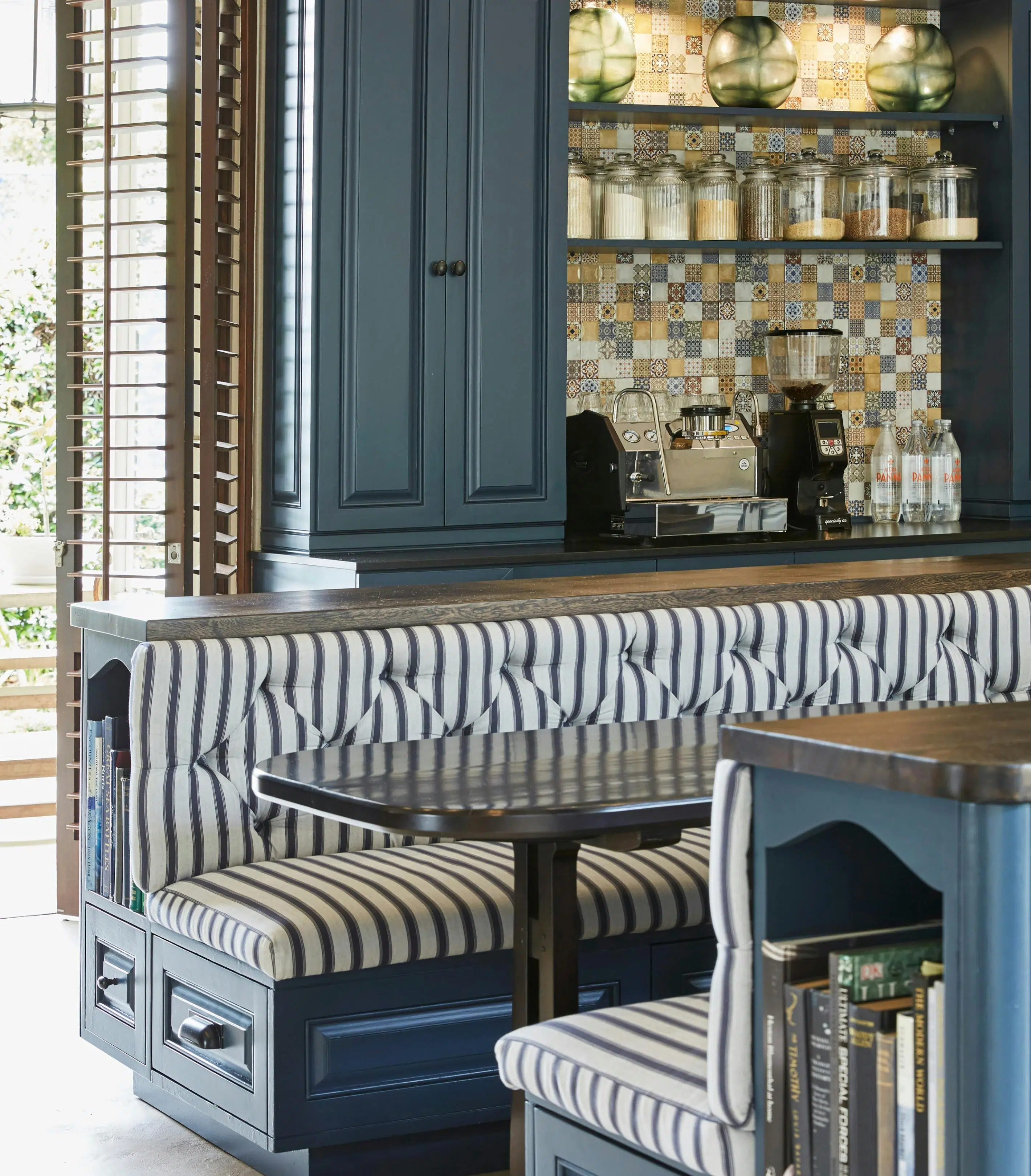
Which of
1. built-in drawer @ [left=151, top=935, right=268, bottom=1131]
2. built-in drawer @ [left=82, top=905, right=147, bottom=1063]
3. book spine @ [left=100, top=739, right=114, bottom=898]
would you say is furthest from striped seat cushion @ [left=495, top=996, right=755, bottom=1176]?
book spine @ [left=100, top=739, right=114, bottom=898]

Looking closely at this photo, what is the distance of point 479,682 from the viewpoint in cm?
279

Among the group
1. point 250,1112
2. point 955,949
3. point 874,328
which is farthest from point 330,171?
point 955,949

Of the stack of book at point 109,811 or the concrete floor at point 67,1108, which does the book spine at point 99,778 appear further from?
the concrete floor at point 67,1108

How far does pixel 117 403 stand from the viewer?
4.77 m

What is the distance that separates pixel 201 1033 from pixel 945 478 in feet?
10.6

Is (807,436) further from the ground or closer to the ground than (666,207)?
closer to the ground

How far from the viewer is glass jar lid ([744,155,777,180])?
475 cm

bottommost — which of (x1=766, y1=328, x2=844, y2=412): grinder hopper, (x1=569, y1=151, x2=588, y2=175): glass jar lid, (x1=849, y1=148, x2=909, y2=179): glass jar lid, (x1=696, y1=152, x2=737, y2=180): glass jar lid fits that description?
(x1=766, y1=328, x2=844, y2=412): grinder hopper

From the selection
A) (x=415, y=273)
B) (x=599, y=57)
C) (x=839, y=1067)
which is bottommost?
(x=839, y=1067)

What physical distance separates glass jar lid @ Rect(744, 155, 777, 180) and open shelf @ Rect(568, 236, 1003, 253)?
0.67 feet

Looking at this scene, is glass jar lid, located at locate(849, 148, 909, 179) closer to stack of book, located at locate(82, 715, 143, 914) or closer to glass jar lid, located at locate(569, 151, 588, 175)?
glass jar lid, located at locate(569, 151, 588, 175)

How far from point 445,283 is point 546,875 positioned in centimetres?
243

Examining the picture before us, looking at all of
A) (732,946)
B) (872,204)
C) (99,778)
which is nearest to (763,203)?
(872,204)

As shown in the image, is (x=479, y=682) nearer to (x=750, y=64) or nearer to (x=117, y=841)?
(x=117, y=841)
